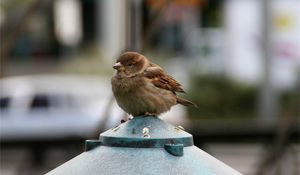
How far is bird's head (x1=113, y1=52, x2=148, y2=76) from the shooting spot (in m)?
5.18

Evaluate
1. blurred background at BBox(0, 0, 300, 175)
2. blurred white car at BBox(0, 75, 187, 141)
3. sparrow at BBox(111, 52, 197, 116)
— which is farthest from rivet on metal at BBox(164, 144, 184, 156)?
blurred white car at BBox(0, 75, 187, 141)

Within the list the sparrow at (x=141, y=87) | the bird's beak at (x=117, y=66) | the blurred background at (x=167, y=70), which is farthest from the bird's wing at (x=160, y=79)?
the blurred background at (x=167, y=70)

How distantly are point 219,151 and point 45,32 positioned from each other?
70.6 feet

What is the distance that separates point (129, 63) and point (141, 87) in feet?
0.93

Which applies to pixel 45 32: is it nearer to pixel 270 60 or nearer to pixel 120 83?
pixel 270 60

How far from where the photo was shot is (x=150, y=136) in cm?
342

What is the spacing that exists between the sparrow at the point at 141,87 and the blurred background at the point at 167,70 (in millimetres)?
818

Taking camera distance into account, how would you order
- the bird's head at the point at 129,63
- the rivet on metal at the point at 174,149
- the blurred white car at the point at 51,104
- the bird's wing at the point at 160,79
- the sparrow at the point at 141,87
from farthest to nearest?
1. the blurred white car at the point at 51,104
2. the bird's wing at the point at 160,79
3. the bird's head at the point at 129,63
4. the sparrow at the point at 141,87
5. the rivet on metal at the point at 174,149

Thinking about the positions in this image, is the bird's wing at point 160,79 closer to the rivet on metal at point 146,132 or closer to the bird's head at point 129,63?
the bird's head at point 129,63

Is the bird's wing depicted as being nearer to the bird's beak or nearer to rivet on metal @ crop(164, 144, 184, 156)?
the bird's beak

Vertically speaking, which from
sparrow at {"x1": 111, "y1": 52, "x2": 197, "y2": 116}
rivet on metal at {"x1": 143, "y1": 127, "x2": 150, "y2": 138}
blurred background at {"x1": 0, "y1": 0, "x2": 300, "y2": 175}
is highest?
rivet on metal at {"x1": 143, "y1": 127, "x2": 150, "y2": 138}

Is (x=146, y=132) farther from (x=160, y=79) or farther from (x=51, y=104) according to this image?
(x=51, y=104)

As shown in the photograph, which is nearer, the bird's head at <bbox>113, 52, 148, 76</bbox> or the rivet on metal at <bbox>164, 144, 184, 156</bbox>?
the rivet on metal at <bbox>164, 144, 184, 156</bbox>

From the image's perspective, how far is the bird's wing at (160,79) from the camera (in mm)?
5637
